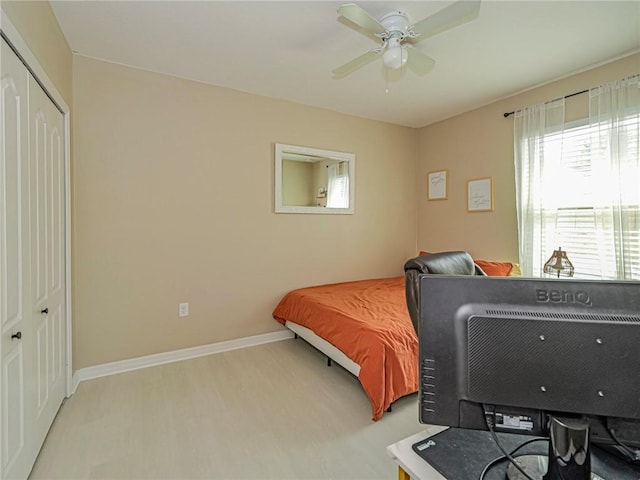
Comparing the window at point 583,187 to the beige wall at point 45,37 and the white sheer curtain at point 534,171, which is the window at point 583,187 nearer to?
the white sheer curtain at point 534,171

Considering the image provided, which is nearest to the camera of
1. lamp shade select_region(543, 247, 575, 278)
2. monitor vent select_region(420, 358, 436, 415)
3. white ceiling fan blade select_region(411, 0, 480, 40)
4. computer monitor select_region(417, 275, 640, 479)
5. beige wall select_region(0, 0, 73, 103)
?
computer monitor select_region(417, 275, 640, 479)

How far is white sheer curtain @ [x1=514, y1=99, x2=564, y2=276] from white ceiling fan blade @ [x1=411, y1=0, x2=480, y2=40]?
1.88m

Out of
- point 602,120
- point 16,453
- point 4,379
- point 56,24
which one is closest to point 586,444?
point 4,379

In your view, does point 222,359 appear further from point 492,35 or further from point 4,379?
point 492,35

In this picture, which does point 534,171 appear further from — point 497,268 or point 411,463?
point 411,463

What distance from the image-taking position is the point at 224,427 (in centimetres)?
203

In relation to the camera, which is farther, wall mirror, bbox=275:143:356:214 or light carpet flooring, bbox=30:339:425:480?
wall mirror, bbox=275:143:356:214

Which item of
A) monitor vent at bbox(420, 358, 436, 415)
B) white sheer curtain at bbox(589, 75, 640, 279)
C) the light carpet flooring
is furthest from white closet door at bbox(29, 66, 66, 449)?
white sheer curtain at bbox(589, 75, 640, 279)

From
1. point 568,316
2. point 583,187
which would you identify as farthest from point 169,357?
point 583,187

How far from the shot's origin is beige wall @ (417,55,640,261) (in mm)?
3094

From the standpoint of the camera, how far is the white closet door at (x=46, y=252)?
5.64ft

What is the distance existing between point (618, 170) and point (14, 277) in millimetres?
4011

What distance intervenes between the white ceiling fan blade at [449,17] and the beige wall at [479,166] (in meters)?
1.90

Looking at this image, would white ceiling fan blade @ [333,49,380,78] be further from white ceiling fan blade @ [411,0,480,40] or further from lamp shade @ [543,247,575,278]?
lamp shade @ [543,247,575,278]
